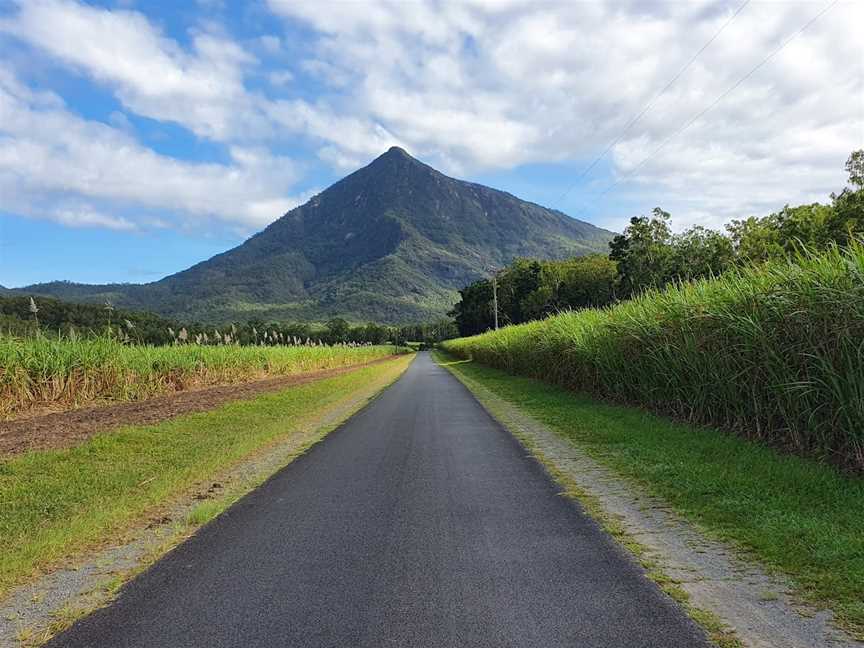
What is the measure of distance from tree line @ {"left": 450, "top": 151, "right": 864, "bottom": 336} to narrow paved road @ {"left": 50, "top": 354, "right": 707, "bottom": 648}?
5.37m

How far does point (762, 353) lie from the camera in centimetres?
740

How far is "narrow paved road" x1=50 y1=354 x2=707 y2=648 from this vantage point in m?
3.04

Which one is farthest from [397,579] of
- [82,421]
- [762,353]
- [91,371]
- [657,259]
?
[657,259]

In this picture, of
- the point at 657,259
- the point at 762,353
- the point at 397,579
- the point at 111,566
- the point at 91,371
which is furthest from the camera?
the point at 657,259

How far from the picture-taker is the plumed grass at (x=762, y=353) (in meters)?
6.10

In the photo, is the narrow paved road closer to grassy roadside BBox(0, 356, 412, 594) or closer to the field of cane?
grassy roadside BBox(0, 356, 412, 594)

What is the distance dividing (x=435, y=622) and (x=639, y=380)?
9.89 m

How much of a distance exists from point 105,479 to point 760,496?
728 centimetres

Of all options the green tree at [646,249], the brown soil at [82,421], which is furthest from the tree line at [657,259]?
the brown soil at [82,421]

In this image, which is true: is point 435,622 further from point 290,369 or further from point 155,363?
point 290,369

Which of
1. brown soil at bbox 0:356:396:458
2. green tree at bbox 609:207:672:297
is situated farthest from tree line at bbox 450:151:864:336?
brown soil at bbox 0:356:396:458

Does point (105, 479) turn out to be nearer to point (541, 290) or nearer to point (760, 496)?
point (760, 496)

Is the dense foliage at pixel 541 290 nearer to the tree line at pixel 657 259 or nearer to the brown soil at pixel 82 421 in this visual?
the tree line at pixel 657 259

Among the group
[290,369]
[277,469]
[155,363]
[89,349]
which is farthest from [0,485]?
[290,369]
